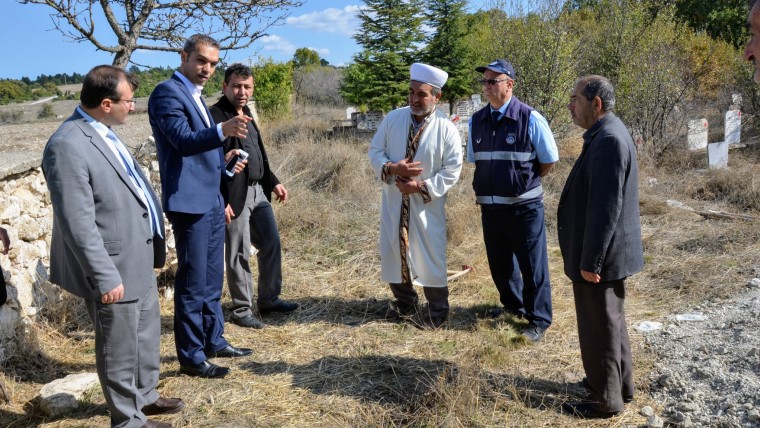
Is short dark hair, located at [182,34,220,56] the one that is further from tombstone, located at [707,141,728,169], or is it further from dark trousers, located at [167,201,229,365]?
tombstone, located at [707,141,728,169]

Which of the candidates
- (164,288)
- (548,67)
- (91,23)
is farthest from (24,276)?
(548,67)

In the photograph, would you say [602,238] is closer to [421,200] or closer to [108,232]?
[421,200]

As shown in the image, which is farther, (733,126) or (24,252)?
(733,126)

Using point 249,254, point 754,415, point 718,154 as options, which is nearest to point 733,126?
point 718,154

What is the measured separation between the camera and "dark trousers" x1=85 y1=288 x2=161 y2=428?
3049mm

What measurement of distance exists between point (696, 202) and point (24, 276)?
8.82 m

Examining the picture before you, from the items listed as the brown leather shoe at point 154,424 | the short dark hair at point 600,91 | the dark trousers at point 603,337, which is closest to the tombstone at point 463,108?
the short dark hair at point 600,91

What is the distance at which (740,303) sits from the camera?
16.6ft

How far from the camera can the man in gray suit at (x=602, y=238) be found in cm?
322

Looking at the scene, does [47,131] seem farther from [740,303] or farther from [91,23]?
[740,303]

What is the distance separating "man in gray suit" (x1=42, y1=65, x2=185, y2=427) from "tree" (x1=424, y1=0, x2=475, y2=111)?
1669cm

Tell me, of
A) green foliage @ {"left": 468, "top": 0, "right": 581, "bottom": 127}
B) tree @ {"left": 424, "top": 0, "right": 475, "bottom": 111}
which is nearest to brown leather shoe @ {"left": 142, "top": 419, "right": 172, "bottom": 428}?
green foliage @ {"left": 468, "top": 0, "right": 581, "bottom": 127}

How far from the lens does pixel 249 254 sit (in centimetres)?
497

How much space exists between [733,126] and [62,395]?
13.7 meters
